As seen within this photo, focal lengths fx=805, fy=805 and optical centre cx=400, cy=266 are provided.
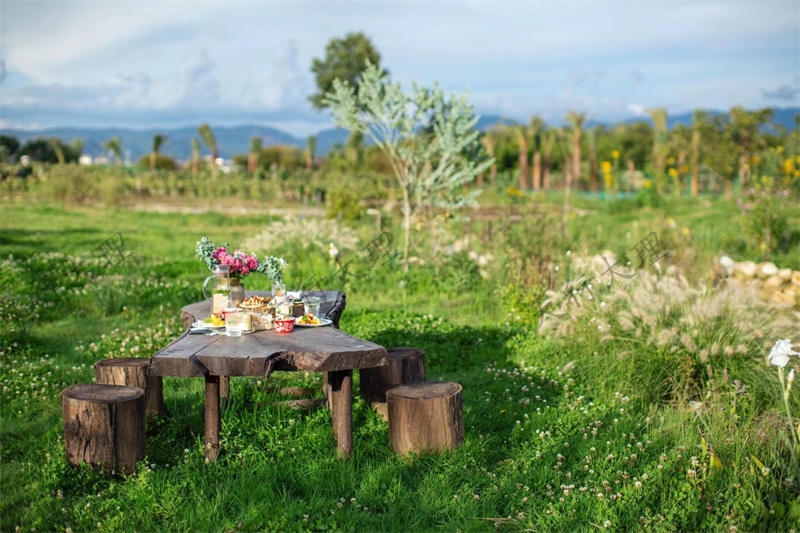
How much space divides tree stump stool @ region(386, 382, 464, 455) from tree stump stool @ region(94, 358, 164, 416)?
1757 mm

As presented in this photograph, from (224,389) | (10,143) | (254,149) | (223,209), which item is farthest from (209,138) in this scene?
(224,389)

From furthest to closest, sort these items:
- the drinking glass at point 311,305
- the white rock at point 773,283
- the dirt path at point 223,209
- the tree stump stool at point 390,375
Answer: the dirt path at point 223,209
the white rock at point 773,283
the tree stump stool at point 390,375
the drinking glass at point 311,305

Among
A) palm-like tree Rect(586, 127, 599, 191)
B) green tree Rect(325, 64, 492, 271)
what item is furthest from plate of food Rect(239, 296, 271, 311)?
palm-like tree Rect(586, 127, 599, 191)

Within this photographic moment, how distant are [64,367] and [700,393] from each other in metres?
5.04

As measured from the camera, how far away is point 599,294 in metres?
7.07

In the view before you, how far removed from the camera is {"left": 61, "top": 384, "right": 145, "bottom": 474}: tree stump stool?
180 inches

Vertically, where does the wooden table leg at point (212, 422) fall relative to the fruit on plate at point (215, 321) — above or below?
below

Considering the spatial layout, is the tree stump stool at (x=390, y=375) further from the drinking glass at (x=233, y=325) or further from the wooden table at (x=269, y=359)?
the drinking glass at (x=233, y=325)

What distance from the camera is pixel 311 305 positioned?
532 cm

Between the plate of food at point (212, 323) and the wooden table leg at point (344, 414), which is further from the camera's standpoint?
the plate of food at point (212, 323)

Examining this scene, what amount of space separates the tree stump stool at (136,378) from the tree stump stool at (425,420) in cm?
176

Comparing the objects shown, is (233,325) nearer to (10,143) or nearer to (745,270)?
(745,270)

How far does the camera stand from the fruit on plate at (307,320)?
5199 mm

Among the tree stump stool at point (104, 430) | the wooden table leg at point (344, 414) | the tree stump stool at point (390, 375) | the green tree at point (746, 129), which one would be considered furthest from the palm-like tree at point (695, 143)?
the tree stump stool at point (104, 430)
